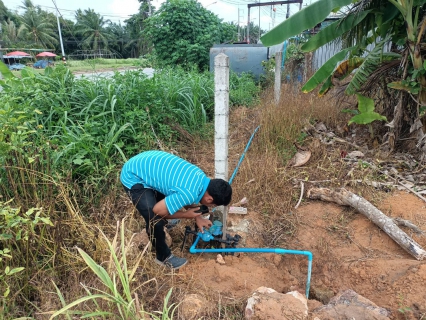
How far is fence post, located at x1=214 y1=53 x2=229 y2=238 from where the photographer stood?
234 centimetres

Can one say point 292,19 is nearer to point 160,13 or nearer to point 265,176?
point 265,176

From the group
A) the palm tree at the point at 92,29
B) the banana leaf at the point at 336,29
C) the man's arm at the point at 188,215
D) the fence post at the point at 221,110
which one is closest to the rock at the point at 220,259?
the fence post at the point at 221,110

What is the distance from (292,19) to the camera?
348 centimetres

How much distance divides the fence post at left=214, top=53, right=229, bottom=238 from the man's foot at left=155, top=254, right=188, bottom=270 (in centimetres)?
44

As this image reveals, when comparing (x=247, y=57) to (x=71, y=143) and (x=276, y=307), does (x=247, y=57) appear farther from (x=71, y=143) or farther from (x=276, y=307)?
(x=276, y=307)

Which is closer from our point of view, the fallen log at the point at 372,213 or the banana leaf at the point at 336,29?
the fallen log at the point at 372,213

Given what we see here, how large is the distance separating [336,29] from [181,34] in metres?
7.13

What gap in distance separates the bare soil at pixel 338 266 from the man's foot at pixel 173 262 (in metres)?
→ 0.06

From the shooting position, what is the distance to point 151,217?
2.25 m

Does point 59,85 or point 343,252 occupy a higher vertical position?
point 59,85

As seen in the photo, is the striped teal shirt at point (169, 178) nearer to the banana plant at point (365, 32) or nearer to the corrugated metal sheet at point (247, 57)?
the banana plant at point (365, 32)

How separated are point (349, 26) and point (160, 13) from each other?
786 cm

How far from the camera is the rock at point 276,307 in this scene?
1.59 m

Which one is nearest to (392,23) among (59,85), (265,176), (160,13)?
(265,176)
